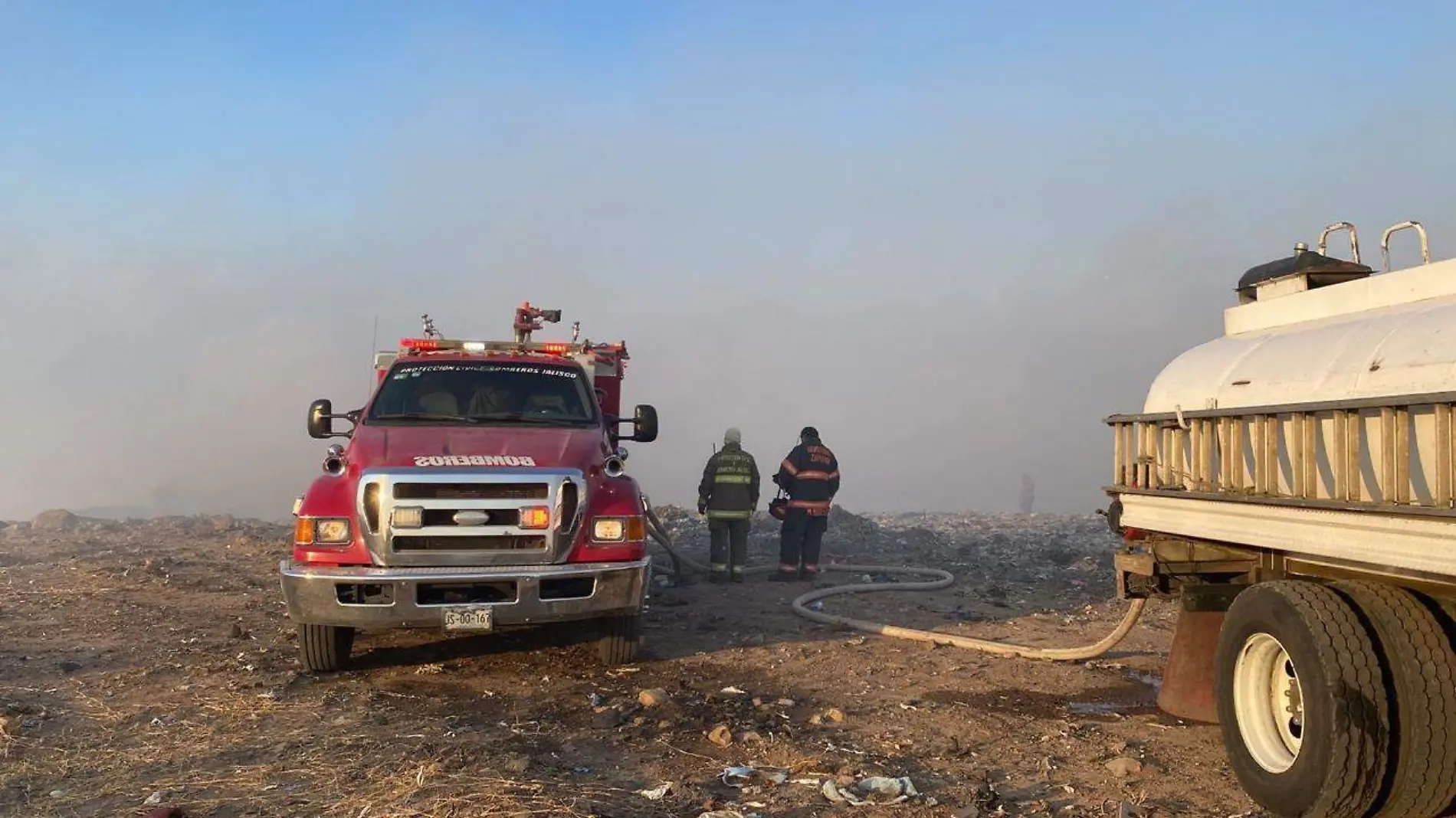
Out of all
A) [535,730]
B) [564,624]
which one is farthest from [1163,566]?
[564,624]

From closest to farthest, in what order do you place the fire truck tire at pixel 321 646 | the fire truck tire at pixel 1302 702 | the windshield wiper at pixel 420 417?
the fire truck tire at pixel 1302 702 → the fire truck tire at pixel 321 646 → the windshield wiper at pixel 420 417

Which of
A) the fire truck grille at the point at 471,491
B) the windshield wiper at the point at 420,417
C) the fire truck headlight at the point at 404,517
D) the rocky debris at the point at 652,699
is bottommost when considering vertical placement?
the rocky debris at the point at 652,699

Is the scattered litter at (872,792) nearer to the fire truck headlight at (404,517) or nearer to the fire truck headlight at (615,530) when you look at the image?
the fire truck headlight at (615,530)

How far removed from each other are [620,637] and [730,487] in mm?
5290

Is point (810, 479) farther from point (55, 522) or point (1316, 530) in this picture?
point (55, 522)

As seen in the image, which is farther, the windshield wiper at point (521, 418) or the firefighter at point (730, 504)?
the firefighter at point (730, 504)

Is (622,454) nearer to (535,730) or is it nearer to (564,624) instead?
(564,624)

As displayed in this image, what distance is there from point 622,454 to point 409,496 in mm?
1971

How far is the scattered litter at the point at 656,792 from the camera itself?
4.10m

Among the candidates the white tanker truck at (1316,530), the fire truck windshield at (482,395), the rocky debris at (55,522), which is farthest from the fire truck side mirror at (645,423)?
the rocky debris at (55,522)

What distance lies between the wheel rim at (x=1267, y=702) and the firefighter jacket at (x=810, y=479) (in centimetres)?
761

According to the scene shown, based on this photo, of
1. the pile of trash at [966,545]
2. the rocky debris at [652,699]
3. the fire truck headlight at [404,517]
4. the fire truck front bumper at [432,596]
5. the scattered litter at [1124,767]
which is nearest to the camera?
the scattered litter at [1124,767]

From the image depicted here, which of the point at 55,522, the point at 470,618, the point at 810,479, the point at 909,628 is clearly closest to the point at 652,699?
the point at 470,618

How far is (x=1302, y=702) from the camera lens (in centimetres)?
384
